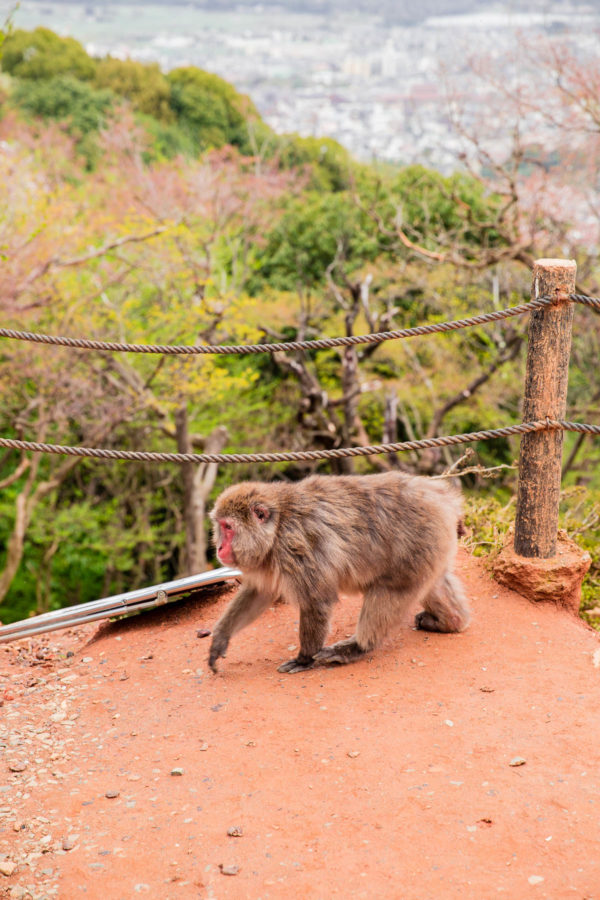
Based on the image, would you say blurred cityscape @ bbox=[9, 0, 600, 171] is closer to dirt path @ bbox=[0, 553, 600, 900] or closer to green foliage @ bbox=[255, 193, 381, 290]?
green foliage @ bbox=[255, 193, 381, 290]

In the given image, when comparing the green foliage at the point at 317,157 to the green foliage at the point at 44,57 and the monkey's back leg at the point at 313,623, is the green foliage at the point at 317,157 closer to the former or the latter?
the green foliage at the point at 44,57

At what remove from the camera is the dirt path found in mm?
2314

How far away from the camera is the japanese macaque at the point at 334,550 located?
3385mm

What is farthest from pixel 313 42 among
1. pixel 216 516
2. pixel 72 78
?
pixel 216 516

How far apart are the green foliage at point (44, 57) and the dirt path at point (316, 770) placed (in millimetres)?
22448

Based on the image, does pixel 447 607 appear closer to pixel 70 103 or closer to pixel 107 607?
pixel 107 607

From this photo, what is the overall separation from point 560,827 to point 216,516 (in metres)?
1.67

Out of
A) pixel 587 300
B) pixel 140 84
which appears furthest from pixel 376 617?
pixel 140 84

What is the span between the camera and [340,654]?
348 cm

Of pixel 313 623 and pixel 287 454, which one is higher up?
pixel 287 454

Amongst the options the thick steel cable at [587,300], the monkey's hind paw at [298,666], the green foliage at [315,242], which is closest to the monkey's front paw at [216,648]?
the monkey's hind paw at [298,666]

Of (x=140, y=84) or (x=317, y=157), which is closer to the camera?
(x=317, y=157)

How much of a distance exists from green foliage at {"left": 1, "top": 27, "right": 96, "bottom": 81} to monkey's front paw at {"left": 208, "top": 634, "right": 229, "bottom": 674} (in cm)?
2232

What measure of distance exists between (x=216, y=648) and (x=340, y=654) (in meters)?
0.51
